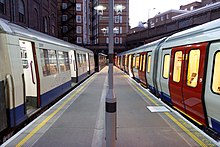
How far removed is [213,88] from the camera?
460 cm

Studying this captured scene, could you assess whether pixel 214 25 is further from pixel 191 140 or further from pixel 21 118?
pixel 21 118

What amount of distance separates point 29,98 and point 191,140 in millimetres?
5275

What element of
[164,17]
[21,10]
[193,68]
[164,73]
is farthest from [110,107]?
[164,17]

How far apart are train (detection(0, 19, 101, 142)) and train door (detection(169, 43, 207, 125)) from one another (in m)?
4.61

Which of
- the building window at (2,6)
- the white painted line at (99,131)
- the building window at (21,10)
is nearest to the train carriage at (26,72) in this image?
the white painted line at (99,131)

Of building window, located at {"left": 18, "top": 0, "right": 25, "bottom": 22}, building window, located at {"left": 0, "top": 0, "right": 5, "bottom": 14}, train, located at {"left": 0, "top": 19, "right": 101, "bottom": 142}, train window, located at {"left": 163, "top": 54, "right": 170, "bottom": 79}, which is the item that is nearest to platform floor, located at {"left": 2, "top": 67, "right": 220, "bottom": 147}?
train, located at {"left": 0, "top": 19, "right": 101, "bottom": 142}

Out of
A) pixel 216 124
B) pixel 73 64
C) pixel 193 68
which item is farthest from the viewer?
pixel 73 64

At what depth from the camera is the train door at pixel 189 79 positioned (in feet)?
16.9

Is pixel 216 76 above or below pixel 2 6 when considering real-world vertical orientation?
below

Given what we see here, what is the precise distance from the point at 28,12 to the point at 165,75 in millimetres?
18967

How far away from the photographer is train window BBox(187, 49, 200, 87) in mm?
5421

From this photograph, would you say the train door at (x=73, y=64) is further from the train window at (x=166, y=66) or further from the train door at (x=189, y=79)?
the train door at (x=189, y=79)

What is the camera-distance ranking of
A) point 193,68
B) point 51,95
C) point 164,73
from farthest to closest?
1. point 51,95
2. point 164,73
3. point 193,68

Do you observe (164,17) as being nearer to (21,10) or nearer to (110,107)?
(21,10)
